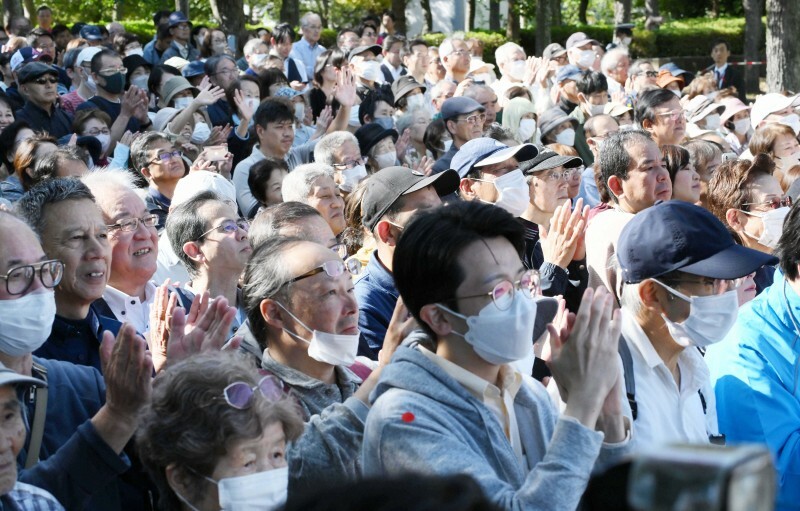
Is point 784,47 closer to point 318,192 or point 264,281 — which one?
point 318,192

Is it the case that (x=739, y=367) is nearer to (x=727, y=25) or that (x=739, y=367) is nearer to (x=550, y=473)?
(x=550, y=473)

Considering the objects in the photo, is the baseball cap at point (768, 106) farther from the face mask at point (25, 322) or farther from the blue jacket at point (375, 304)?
the face mask at point (25, 322)

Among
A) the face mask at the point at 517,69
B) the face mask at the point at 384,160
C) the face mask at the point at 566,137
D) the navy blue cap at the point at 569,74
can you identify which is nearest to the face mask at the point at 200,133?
the face mask at the point at 384,160

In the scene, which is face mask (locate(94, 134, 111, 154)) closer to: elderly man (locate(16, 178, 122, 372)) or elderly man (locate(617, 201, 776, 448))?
elderly man (locate(16, 178, 122, 372))

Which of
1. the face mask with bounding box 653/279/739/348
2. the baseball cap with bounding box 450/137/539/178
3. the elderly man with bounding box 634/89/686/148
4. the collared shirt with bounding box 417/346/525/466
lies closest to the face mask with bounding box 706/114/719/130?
the elderly man with bounding box 634/89/686/148

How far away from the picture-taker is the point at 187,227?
525 centimetres

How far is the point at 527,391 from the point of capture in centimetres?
287

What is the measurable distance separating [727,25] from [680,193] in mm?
32093

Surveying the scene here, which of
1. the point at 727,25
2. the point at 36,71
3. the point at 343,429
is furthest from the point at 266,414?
the point at 727,25

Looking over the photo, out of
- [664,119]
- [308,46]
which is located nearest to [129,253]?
[664,119]

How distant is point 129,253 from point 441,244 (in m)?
2.34

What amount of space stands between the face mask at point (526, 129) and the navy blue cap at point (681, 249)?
848 centimetres

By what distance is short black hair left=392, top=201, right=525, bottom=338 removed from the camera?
9.16 ft

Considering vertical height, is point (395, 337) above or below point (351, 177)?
above
